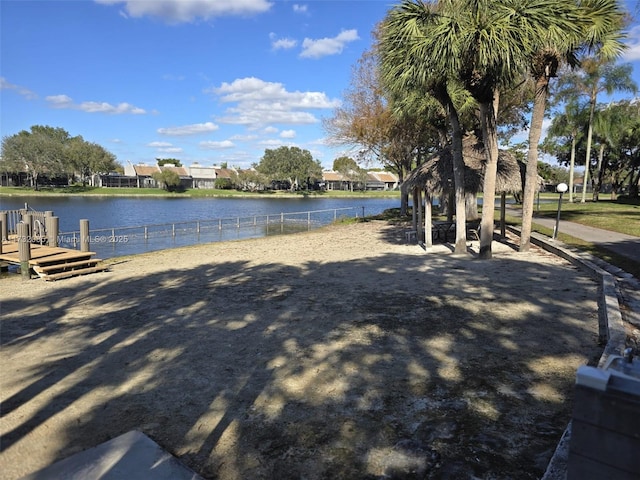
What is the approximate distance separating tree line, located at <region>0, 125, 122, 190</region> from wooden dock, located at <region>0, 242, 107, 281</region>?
269 feet

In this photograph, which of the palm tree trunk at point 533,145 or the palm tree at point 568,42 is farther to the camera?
the palm tree trunk at point 533,145

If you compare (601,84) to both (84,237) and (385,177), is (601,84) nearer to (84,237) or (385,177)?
(84,237)

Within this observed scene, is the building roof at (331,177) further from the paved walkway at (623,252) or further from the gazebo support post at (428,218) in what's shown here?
the gazebo support post at (428,218)

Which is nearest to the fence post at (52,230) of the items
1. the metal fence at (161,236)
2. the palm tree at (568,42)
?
the metal fence at (161,236)

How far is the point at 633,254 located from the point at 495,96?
5789 millimetres

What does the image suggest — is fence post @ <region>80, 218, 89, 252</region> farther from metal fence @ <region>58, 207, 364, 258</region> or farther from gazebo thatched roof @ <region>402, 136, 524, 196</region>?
gazebo thatched roof @ <region>402, 136, 524, 196</region>

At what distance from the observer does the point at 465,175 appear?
53.5 feet

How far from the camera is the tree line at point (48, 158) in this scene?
8094cm

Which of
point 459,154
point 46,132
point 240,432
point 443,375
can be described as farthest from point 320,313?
point 46,132

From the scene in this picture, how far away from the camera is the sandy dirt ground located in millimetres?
3416

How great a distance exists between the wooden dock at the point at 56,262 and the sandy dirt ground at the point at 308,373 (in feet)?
4.70

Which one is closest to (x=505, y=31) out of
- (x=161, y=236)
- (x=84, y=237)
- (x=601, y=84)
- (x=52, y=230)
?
(x=84, y=237)

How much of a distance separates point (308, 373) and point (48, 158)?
311 ft

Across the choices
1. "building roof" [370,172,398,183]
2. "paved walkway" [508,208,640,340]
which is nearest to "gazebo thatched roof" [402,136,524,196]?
"paved walkway" [508,208,640,340]
